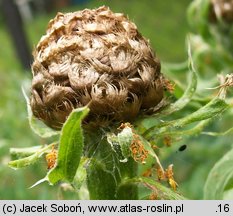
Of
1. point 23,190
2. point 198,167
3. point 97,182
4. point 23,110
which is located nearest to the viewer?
point 97,182

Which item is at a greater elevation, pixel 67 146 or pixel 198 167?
pixel 67 146

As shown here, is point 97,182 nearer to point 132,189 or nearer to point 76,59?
point 132,189

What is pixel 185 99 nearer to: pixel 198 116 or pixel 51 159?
pixel 198 116

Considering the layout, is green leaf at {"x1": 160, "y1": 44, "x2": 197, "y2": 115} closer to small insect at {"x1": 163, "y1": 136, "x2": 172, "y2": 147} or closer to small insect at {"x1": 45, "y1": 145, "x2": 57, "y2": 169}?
small insect at {"x1": 163, "y1": 136, "x2": 172, "y2": 147}

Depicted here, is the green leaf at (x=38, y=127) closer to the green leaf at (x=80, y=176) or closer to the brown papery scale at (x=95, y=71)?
the brown papery scale at (x=95, y=71)

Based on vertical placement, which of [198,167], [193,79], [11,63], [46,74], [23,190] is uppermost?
[46,74]

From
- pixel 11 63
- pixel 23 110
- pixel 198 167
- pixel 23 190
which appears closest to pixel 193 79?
pixel 23 190

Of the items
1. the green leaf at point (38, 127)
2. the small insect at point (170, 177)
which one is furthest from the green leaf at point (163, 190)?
the green leaf at point (38, 127)
